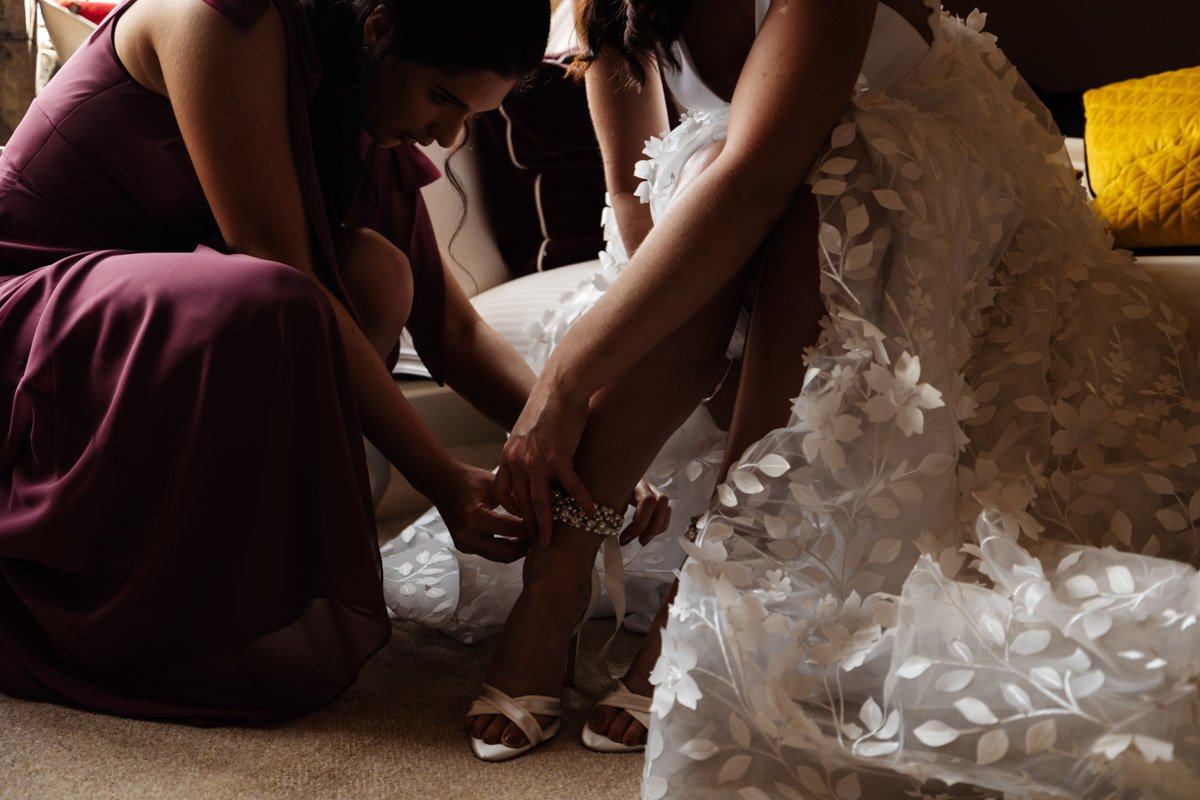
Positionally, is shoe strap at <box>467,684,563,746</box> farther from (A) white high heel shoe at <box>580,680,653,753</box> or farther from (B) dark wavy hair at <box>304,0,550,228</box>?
Result: (B) dark wavy hair at <box>304,0,550,228</box>

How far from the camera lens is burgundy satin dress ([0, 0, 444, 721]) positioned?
3.22ft

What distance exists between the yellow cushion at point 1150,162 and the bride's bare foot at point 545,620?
939mm

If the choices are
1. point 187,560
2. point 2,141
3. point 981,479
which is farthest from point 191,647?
point 2,141

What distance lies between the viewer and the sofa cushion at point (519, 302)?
170 cm

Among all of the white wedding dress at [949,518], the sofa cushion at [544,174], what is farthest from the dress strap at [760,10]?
the sofa cushion at [544,174]

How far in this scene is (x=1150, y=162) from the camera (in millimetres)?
1516

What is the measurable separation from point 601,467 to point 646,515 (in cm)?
13

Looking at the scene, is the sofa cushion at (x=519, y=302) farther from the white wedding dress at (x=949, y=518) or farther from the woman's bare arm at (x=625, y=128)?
the white wedding dress at (x=949, y=518)

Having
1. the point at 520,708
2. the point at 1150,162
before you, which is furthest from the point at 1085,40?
the point at 520,708

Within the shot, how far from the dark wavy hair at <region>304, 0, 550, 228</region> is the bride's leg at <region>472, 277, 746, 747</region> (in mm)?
344

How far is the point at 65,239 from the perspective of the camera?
1.17m

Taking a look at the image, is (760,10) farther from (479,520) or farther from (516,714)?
(516,714)

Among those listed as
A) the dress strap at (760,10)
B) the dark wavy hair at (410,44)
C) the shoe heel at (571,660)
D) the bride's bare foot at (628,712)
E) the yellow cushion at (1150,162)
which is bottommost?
the shoe heel at (571,660)

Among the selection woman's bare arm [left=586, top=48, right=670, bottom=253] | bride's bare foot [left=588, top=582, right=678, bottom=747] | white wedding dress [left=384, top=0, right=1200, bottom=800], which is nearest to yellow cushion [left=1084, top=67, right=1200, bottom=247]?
white wedding dress [left=384, top=0, right=1200, bottom=800]
